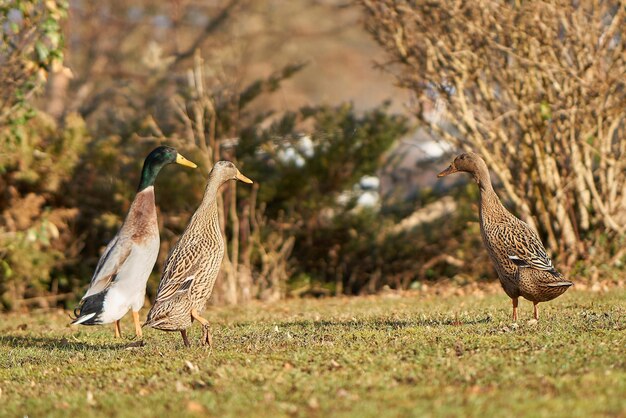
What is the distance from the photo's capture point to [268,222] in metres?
17.2

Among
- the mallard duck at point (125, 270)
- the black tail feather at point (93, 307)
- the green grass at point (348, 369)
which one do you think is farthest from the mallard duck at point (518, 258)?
the black tail feather at point (93, 307)

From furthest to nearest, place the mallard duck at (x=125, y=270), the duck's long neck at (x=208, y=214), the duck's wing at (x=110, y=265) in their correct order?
the duck's wing at (x=110, y=265)
the mallard duck at (x=125, y=270)
the duck's long neck at (x=208, y=214)

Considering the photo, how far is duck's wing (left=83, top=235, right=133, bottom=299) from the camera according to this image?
9.46 metres

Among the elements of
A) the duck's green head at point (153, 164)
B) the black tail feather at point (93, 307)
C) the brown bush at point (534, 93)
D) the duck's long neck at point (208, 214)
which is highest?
the brown bush at point (534, 93)

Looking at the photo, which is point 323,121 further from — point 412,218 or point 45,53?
point 45,53

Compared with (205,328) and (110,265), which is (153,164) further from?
(205,328)

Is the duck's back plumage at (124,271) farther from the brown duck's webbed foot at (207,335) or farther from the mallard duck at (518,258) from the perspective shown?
the mallard duck at (518,258)

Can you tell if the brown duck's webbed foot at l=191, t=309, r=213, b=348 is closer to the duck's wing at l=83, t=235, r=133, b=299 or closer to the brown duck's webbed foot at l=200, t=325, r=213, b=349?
the brown duck's webbed foot at l=200, t=325, r=213, b=349

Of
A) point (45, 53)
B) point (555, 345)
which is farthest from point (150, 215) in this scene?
point (555, 345)

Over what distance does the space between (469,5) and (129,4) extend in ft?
85.9

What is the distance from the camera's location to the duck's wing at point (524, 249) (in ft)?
28.7

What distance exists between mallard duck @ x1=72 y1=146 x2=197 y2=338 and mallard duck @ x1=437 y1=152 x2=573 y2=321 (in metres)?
3.38

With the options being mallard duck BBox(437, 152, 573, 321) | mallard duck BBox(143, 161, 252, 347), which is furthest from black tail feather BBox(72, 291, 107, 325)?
mallard duck BBox(437, 152, 573, 321)

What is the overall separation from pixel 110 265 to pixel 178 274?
1.30m
